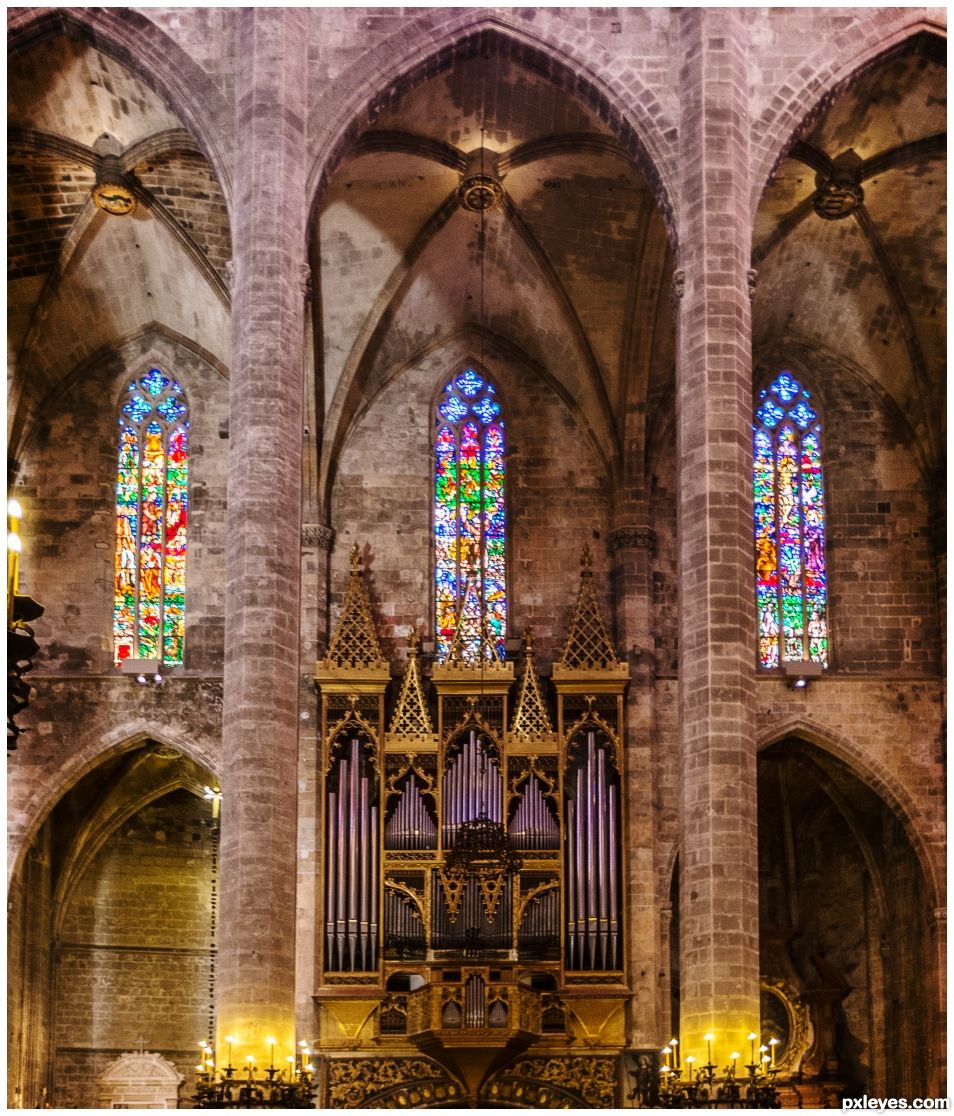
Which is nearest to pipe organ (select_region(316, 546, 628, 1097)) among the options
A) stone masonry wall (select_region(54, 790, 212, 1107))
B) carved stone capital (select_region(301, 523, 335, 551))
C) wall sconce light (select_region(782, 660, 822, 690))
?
carved stone capital (select_region(301, 523, 335, 551))

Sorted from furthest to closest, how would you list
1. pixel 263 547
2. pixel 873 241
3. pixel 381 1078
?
pixel 873 241, pixel 381 1078, pixel 263 547

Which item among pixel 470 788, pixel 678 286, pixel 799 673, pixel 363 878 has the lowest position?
pixel 363 878

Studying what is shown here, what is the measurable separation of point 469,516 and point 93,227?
700 cm

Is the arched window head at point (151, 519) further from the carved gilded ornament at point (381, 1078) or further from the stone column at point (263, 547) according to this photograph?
the stone column at point (263, 547)

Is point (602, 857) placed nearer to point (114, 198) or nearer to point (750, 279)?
point (750, 279)

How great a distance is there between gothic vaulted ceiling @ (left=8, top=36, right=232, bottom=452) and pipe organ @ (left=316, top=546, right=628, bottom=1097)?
5.22 metres

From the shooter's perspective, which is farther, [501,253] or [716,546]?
[501,253]

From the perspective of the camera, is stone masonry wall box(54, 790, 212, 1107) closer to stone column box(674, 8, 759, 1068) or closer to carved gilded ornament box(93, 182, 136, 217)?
carved gilded ornament box(93, 182, 136, 217)

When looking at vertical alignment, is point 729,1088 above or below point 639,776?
below

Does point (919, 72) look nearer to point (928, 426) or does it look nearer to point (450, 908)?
point (928, 426)

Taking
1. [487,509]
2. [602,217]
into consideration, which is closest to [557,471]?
[487,509]

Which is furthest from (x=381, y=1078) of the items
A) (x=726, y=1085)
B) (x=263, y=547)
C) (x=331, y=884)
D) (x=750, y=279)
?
(x=750, y=279)

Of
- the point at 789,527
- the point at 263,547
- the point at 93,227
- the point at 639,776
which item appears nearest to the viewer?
the point at 263,547

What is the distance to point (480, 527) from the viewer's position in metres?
34.9
